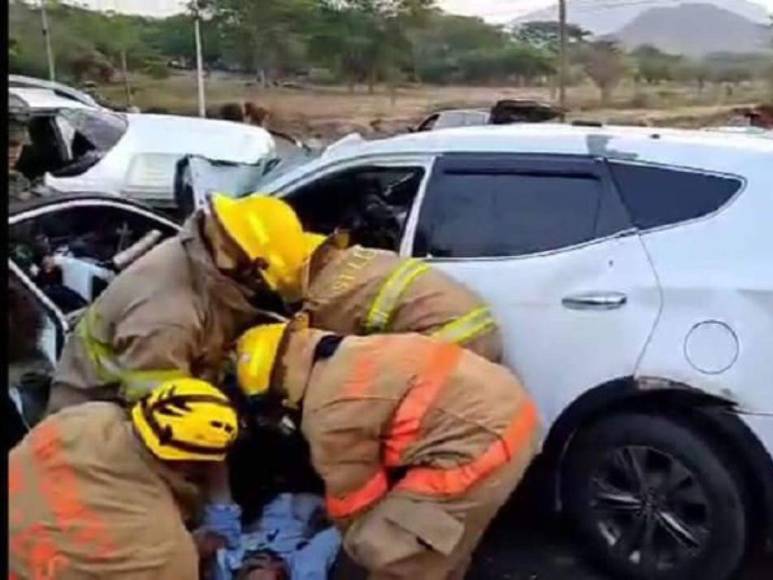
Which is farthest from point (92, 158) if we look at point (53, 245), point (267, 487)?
point (267, 487)

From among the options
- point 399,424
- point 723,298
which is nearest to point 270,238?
point 399,424

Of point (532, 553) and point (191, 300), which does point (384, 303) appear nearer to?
point (191, 300)

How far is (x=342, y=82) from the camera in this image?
31.5 metres

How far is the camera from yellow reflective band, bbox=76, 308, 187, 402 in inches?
165

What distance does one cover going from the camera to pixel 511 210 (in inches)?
191

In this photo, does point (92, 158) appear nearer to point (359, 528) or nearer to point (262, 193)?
point (262, 193)

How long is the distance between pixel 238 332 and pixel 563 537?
1579 mm

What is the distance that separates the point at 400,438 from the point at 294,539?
72cm

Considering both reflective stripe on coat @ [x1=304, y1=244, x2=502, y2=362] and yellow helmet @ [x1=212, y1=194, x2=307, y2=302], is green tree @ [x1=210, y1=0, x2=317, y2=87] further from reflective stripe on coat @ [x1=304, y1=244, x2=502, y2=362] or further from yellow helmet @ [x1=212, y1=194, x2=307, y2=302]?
yellow helmet @ [x1=212, y1=194, x2=307, y2=302]

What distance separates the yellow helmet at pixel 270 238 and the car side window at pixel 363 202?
75cm

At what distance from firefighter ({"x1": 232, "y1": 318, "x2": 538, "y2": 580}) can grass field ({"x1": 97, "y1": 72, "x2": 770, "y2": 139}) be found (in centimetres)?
1774

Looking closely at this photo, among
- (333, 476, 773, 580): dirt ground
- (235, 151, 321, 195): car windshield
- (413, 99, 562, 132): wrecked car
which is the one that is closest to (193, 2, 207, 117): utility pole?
(413, 99, 562, 132): wrecked car

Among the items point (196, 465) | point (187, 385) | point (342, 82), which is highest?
point (187, 385)

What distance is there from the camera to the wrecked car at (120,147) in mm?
9273
